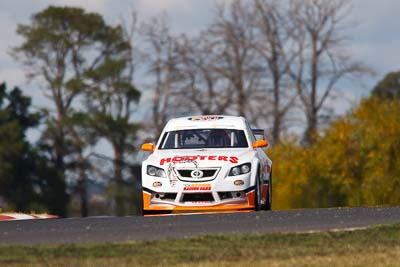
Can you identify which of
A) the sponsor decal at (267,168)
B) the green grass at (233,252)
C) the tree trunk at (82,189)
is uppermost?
the sponsor decal at (267,168)

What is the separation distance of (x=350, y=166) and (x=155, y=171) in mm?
39289

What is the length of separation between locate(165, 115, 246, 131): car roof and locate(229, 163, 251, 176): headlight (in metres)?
1.75

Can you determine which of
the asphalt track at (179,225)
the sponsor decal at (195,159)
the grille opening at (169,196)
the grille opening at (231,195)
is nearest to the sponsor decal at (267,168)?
the sponsor decal at (195,159)

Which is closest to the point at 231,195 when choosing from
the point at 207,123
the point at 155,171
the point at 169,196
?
the point at 169,196

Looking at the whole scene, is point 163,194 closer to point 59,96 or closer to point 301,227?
point 301,227

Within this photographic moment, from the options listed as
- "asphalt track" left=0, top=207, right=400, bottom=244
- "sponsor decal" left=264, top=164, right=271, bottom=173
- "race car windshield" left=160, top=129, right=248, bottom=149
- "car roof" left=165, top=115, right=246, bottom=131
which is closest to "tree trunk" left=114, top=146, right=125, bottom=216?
"sponsor decal" left=264, top=164, right=271, bottom=173

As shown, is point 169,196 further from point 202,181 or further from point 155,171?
point 202,181

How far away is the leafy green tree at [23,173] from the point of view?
70.8 m

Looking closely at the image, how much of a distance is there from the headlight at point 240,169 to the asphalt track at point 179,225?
1.30 m

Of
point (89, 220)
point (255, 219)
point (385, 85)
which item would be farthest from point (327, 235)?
point (385, 85)

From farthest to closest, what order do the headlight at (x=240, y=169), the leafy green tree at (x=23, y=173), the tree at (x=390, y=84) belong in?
the tree at (x=390, y=84), the leafy green tree at (x=23, y=173), the headlight at (x=240, y=169)

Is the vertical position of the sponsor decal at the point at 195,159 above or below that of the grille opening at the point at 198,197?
above

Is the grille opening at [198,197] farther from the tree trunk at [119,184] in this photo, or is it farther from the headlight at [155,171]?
the tree trunk at [119,184]

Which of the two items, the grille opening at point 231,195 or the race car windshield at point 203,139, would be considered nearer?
the grille opening at point 231,195
